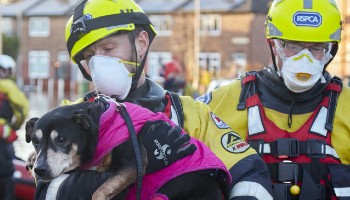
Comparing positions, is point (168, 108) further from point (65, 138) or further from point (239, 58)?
point (239, 58)

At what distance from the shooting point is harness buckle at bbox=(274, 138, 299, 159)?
3.85 meters

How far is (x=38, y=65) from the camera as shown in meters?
59.8

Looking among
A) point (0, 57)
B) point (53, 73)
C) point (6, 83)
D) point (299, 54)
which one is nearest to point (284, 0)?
point (299, 54)

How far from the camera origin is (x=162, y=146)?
111 inches

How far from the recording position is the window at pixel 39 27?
58844mm

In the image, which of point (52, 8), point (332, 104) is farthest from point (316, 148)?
point (52, 8)

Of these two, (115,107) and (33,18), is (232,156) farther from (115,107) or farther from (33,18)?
(33,18)

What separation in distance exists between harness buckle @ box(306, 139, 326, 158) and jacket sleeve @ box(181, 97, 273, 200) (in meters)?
0.57

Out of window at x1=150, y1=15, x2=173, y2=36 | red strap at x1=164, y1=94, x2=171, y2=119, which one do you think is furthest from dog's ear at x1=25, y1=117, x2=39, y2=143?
window at x1=150, y1=15, x2=173, y2=36

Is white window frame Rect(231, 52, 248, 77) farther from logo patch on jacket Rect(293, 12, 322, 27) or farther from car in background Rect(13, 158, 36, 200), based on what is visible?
logo patch on jacket Rect(293, 12, 322, 27)

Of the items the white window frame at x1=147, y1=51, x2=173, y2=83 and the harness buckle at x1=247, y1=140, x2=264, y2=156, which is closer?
the harness buckle at x1=247, y1=140, x2=264, y2=156

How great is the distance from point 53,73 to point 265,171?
186 feet

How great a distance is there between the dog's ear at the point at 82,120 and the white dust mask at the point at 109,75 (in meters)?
0.49

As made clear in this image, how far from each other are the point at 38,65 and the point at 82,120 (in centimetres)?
5795
